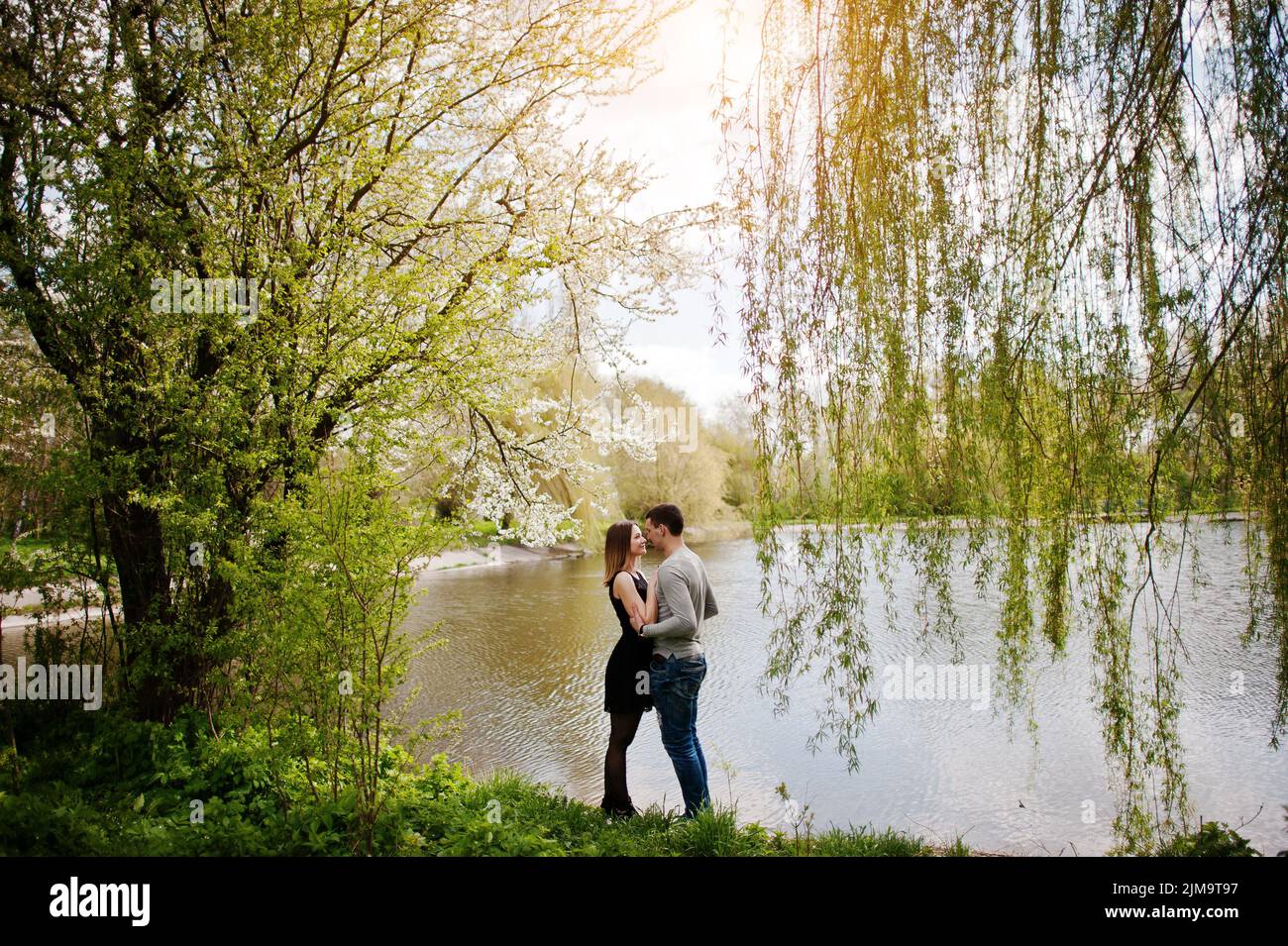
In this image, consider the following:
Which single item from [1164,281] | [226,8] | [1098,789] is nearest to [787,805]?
[1098,789]

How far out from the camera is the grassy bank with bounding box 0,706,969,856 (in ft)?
9.71

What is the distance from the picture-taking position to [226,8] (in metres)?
4.60

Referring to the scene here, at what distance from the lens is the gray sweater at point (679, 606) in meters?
3.37

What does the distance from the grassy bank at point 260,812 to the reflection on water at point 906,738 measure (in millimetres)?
934

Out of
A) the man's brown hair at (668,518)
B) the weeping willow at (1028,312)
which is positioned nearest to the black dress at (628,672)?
the man's brown hair at (668,518)

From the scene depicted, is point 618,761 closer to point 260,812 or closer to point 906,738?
point 260,812

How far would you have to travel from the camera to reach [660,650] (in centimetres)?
346

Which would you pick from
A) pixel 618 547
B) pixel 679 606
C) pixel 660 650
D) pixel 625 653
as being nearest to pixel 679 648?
pixel 660 650

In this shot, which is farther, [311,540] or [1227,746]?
[1227,746]

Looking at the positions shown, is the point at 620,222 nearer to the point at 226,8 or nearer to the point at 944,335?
the point at 226,8

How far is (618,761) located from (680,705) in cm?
57

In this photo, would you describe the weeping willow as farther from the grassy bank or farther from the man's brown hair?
the grassy bank

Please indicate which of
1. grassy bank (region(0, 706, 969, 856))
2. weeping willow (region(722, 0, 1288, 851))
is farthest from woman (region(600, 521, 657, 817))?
weeping willow (region(722, 0, 1288, 851))
